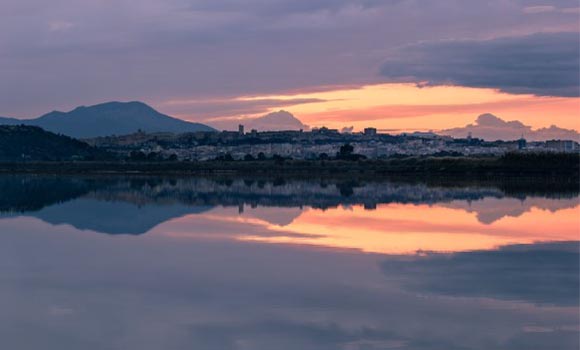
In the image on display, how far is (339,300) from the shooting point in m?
12.9

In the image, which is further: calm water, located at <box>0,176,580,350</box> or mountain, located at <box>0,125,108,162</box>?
mountain, located at <box>0,125,108,162</box>

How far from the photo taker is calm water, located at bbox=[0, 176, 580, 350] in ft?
35.3

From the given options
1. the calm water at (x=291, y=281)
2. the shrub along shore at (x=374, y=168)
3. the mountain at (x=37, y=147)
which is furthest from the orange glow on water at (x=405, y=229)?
the mountain at (x=37, y=147)

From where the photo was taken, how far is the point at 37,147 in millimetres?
118875

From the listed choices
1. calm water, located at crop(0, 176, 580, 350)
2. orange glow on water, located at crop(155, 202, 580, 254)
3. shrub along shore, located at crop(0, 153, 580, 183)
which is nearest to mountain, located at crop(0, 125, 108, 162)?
shrub along shore, located at crop(0, 153, 580, 183)

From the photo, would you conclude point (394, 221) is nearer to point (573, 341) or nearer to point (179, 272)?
point (179, 272)

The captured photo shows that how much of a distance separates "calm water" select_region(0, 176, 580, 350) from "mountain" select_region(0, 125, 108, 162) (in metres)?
89.0

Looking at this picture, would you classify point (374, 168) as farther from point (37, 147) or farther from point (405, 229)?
point (37, 147)

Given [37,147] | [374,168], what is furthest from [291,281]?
[37,147]

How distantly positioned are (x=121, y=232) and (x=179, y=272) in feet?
26.0

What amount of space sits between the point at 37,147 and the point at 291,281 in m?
110

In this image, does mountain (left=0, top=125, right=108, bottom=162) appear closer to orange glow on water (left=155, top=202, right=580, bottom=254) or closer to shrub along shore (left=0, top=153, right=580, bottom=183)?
shrub along shore (left=0, top=153, right=580, bottom=183)

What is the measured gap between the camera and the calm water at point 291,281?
1077 cm

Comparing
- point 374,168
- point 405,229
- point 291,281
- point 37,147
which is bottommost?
point 291,281
